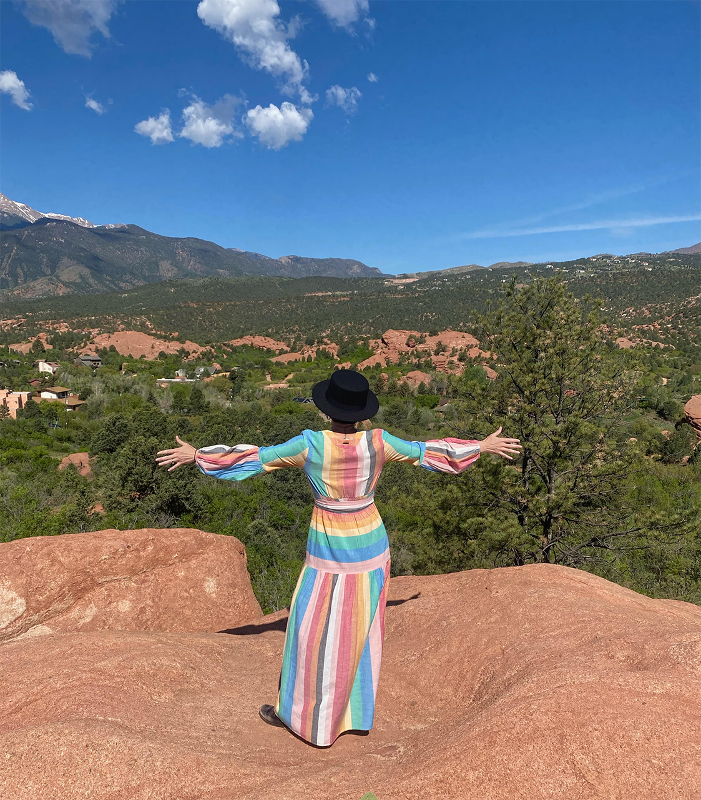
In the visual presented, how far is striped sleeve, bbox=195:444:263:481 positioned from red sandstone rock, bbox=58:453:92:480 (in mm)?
32218

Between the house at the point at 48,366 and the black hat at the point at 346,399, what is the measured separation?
72562mm

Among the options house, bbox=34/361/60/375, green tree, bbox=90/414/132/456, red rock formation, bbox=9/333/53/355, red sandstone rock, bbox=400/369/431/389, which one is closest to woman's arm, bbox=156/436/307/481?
green tree, bbox=90/414/132/456

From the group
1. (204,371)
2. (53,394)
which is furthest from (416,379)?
(53,394)

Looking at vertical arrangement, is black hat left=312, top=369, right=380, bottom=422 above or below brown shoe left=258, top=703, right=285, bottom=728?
above

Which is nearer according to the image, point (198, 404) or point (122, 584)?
point (122, 584)

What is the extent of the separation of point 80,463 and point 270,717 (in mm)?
34250

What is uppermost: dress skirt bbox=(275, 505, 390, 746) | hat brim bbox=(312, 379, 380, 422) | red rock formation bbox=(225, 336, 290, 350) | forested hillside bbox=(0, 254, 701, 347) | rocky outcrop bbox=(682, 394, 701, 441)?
forested hillside bbox=(0, 254, 701, 347)

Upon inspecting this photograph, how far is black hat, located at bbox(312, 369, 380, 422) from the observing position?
132 inches

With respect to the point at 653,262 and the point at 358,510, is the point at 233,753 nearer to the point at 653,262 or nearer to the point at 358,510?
the point at 358,510

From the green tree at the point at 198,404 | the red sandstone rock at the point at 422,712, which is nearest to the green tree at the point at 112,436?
the green tree at the point at 198,404

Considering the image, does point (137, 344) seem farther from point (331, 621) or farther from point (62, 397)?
point (331, 621)

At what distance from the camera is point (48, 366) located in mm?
68750

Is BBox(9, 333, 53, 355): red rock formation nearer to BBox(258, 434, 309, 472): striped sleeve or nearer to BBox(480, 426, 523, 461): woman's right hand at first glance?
BBox(258, 434, 309, 472): striped sleeve

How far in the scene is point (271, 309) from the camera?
382 feet
